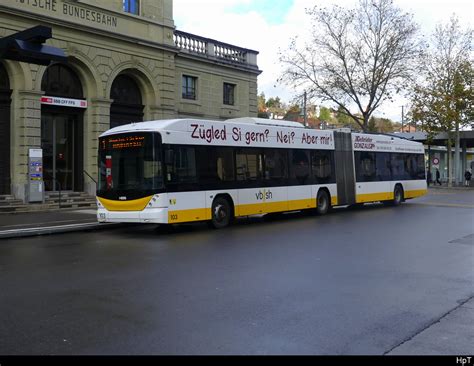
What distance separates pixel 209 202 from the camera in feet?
48.8

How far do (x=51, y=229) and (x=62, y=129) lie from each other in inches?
337

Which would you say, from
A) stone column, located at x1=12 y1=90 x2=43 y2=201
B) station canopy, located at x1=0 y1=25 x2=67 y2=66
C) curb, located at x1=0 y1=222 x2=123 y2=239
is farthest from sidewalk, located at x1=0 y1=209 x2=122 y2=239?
station canopy, located at x1=0 y1=25 x2=67 y2=66

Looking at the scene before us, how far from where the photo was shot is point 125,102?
78.3ft

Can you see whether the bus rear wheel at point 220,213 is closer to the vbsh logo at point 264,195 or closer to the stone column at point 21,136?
the vbsh logo at point 264,195

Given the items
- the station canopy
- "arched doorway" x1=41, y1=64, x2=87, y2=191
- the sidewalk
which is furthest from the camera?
"arched doorway" x1=41, y1=64, x2=87, y2=191

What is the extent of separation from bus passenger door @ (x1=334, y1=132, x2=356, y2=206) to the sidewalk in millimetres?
9337

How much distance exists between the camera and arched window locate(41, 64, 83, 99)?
815 inches

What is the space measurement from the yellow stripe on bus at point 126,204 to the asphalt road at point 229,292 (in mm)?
975

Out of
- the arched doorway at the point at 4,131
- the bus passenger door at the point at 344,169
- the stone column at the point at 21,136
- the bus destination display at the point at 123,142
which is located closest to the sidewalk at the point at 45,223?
the stone column at the point at 21,136

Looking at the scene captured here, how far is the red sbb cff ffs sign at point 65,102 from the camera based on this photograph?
66.9 feet

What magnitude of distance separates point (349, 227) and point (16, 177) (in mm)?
12365

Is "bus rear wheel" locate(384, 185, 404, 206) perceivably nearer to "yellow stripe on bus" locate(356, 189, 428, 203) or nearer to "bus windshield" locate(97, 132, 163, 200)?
"yellow stripe on bus" locate(356, 189, 428, 203)

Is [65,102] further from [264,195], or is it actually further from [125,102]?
[264,195]
